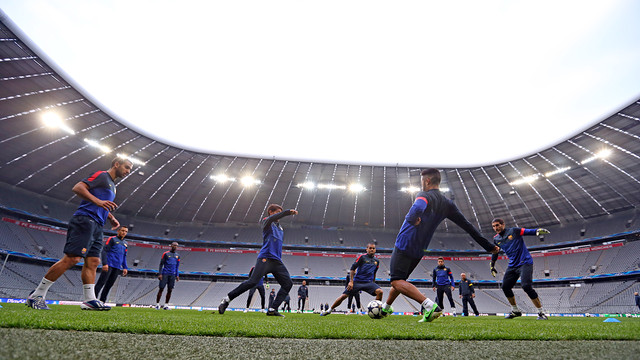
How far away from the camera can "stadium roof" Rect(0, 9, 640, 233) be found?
21453 millimetres

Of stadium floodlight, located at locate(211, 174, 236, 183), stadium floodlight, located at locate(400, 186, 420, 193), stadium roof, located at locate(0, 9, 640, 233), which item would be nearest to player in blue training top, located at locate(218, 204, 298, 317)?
stadium roof, located at locate(0, 9, 640, 233)

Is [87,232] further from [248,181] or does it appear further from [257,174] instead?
[248,181]

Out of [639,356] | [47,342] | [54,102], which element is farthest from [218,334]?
[54,102]

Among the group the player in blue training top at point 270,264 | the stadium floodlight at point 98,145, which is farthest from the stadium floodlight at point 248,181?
the player in blue training top at point 270,264

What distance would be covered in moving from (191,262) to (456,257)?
31.8 metres

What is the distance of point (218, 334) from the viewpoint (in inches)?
99.2

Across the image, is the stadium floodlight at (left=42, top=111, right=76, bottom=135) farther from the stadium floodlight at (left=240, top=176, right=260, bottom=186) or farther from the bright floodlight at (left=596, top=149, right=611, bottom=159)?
the bright floodlight at (left=596, top=149, right=611, bottom=159)

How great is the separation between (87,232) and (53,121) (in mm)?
24832

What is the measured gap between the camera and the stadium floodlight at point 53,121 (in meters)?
22.2

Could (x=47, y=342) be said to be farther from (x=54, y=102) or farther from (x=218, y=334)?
(x=54, y=102)

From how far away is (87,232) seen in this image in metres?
4.70

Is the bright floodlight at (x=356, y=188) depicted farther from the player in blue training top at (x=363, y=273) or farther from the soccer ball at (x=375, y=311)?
the soccer ball at (x=375, y=311)

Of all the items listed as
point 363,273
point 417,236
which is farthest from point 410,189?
point 417,236

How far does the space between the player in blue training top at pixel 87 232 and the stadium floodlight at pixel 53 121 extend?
76.7 ft
